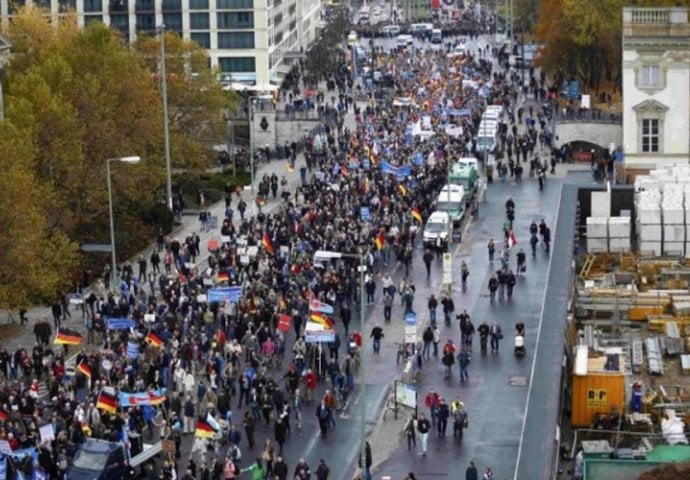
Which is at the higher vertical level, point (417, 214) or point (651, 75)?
point (651, 75)

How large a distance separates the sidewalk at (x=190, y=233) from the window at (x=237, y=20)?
10473mm

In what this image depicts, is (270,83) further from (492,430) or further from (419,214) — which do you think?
(492,430)

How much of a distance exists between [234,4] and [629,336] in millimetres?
69531

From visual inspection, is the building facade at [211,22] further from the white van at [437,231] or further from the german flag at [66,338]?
the german flag at [66,338]

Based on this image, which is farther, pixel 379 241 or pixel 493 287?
pixel 379 241

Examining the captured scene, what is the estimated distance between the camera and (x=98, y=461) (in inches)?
1843

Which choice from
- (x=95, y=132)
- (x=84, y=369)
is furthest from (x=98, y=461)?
(x=95, y=132)

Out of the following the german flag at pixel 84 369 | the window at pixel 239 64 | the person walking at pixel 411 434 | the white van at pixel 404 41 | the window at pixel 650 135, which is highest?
the white van at pixel 404 41

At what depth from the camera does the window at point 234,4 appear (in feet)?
404

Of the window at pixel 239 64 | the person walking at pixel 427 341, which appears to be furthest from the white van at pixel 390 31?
the person walking at pixel 427 341

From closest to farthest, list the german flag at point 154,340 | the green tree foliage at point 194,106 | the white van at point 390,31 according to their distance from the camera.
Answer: the german flag at point 154,340 → the green tree foliage at point 194,106 → the white van at point 390,31

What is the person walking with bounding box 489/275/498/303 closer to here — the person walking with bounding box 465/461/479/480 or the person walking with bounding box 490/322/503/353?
the person walking with bounding box 490/322/503/353

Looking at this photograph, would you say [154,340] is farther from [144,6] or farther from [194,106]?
[144,6]

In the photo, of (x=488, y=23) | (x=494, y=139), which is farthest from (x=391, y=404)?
(x=488, y=23)
